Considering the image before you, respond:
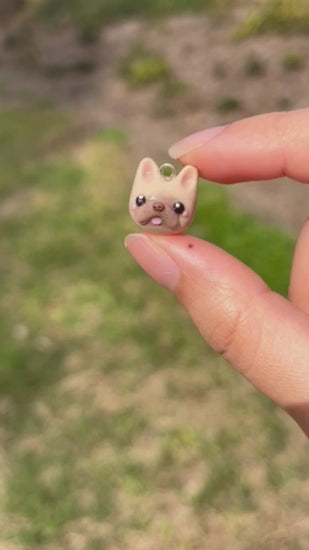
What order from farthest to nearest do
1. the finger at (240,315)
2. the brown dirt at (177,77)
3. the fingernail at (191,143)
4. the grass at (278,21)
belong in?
1. the grass at (278,21)
2. the brown dirt at (177,77)
3. the fingernail at (191,143)
4. the finger at (240,315)

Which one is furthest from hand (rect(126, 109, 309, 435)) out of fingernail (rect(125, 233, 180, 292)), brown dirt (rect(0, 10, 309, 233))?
brown dirt (rect(0, 10, 309, 233))

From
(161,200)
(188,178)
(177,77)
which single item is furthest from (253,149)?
(177,77)

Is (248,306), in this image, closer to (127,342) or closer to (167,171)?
(167,171)

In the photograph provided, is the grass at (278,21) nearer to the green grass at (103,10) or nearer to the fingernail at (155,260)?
the green grass at (103,10)

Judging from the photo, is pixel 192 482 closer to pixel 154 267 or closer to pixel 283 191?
pixel 154 267

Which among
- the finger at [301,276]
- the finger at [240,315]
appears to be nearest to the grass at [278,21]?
the finger at [301,276]

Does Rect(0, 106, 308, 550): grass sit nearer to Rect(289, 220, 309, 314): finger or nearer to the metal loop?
Rect(289, 220, 309, 314): finger
